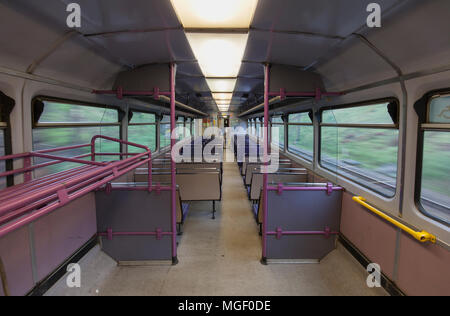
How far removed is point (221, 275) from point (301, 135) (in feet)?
14.6

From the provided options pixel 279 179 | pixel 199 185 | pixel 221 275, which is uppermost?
pixel 279 179

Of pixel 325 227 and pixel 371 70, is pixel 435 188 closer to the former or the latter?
pixel 371 70

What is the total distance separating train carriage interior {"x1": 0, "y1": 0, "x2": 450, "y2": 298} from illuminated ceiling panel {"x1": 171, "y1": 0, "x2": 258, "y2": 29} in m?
0.02

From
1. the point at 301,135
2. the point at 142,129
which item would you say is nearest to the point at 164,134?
the point at 142,129

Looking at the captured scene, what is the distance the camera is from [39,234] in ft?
8.41

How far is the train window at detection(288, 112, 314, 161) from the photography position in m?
5.65

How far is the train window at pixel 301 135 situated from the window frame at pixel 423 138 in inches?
118

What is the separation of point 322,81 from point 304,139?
256 cm

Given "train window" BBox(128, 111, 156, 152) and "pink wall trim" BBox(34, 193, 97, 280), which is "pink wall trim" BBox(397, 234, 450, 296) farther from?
"train window" BBox(128, 111, 156, 152)

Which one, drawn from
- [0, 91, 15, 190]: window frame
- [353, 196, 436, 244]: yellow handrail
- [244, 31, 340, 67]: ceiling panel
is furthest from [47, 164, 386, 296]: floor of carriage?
[244, 31, 340, 67]: ceiling panel

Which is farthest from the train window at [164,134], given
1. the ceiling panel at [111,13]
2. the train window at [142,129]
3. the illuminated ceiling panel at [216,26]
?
the ceiling panel at [111,13]

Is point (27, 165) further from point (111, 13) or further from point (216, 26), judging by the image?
point (216, 26)

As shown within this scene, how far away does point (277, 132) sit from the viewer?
30.5ft

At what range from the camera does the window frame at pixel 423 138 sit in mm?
2123
